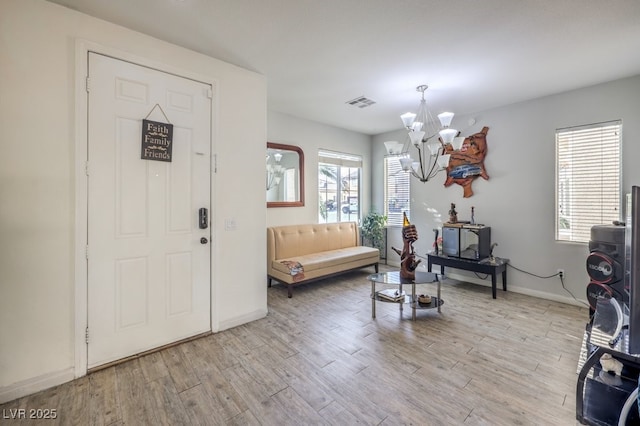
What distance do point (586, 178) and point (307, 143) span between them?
396 centimetres

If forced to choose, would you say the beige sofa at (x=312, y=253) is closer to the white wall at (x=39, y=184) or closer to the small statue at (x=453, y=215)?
the small statue at (x=453, y=215)

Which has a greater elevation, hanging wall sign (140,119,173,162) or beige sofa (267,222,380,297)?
hanging wall sign (140,119,173,162)

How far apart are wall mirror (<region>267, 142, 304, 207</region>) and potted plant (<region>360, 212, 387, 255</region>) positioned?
1546 millimetres

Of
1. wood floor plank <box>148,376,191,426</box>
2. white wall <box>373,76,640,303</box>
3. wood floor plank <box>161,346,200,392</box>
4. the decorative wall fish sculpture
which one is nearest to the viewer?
wood floor plank <box>148,376,191,426</box>

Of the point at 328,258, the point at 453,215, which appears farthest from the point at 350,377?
the point at 453,215

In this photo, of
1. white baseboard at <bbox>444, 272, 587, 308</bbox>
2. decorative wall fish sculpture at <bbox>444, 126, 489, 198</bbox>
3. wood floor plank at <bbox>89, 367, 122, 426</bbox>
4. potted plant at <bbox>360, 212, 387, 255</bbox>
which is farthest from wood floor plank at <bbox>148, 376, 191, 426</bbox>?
decorative wall fish sculpture at <bbox>444, 126, 489, 198</bbox>

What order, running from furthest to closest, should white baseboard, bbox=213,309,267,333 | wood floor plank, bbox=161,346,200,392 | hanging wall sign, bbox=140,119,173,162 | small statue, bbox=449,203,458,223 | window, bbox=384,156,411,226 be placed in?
window, bbox=384,156,411,226
small statue, bbox=449,203,458,223
white baseboard, bbox=213,309,267,333
hanging wall sign, bbox=140,119,173,162
wood floor plank, bbox=161,346,200,392

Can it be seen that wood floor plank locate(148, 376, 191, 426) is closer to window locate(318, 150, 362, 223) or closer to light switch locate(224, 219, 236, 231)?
light switch locate(224, 219, 236, 231)

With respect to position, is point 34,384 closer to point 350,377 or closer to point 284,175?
point 350,377

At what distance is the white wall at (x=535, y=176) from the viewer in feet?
10.9

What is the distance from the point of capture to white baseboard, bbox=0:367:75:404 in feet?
6.30

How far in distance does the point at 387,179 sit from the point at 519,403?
178 inches

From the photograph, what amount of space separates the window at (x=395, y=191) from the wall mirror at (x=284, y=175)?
1.96 metres

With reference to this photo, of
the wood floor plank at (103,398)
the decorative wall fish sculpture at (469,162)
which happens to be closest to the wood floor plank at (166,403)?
the wood floor plank at (103,398)
